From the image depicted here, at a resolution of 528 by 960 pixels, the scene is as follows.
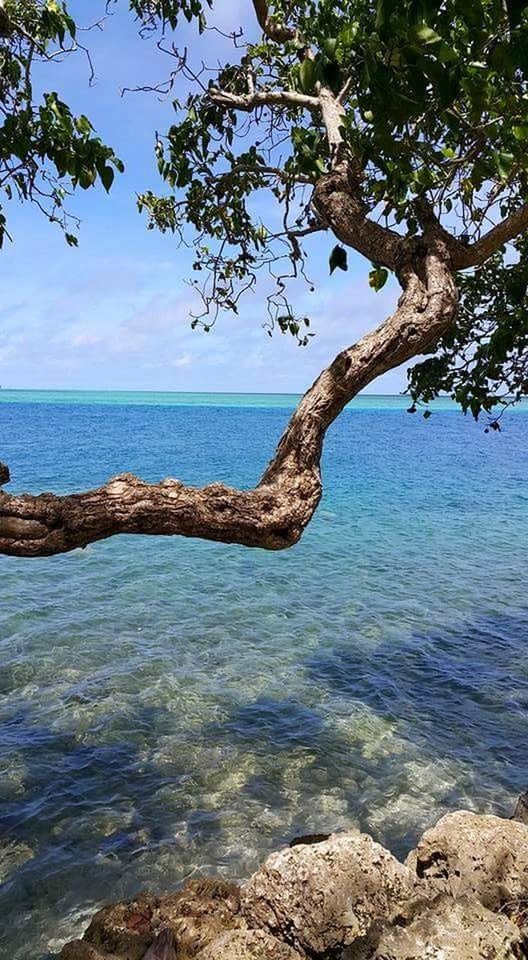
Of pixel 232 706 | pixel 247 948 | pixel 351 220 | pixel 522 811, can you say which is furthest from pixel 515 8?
pixel 232 706

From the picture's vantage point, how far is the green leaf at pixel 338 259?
5301mm

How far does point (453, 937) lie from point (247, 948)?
1301 millimetres

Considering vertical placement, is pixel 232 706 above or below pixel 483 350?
below

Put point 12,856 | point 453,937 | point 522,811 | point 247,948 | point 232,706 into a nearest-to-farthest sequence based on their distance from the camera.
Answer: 1. point 453,937
2. point 247,948
3. point 522,811
4. point 12,856
5. point 232,706

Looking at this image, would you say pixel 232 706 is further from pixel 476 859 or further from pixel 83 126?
pixel 83 126

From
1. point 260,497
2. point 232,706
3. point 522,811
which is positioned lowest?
point 232,706

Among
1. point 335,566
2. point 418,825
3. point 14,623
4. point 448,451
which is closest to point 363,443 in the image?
point 448,451

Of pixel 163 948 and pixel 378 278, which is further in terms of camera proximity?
pixel 378 278

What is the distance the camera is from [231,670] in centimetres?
1107

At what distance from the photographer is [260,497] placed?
4230mm

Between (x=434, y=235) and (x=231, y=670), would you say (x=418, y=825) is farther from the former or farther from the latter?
(x=434, y=235)

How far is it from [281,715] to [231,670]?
166 cm

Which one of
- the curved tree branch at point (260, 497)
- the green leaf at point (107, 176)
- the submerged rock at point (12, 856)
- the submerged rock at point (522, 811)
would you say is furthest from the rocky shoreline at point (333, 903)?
the green leaf at point (107, 176)

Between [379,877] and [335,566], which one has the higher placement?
[379,877]
